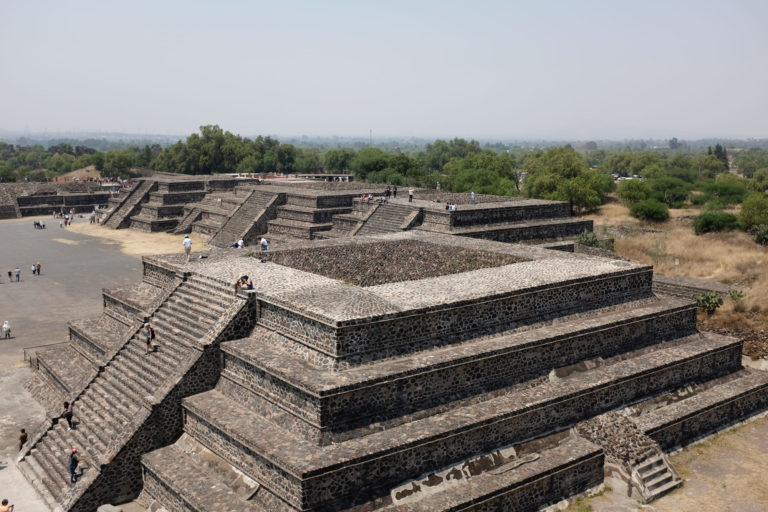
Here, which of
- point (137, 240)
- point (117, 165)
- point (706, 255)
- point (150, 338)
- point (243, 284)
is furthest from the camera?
point (117, 165)

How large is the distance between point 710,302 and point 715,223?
13.9 metres

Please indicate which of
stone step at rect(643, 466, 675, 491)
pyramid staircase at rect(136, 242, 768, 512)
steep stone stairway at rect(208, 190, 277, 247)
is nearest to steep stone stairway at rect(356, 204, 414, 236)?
steep stone stairway at rect(208, 190, 277, 247)

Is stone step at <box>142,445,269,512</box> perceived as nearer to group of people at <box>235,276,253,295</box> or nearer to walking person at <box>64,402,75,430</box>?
walking person at <box>64,402,75,430</box>

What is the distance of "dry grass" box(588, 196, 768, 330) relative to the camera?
20.9m

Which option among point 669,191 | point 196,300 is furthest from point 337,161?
point 196,300

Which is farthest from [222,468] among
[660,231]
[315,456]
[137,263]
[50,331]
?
[660,231]

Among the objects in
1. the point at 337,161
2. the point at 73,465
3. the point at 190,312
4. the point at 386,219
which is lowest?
the point at 73,465

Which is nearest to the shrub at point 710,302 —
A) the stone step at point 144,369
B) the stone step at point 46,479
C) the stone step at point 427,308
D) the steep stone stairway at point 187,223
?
the stone step at point 427,308

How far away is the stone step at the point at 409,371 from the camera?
10242 mm

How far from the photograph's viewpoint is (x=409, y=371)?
35.6 ft

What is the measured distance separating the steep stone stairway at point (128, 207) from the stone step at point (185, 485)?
34122 mm

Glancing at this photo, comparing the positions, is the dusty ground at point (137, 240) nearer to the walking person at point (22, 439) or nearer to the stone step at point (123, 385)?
the stone step at point (123, 385)

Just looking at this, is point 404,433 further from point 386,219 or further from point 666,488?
point 386,219

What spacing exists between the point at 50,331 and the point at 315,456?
13.7m
